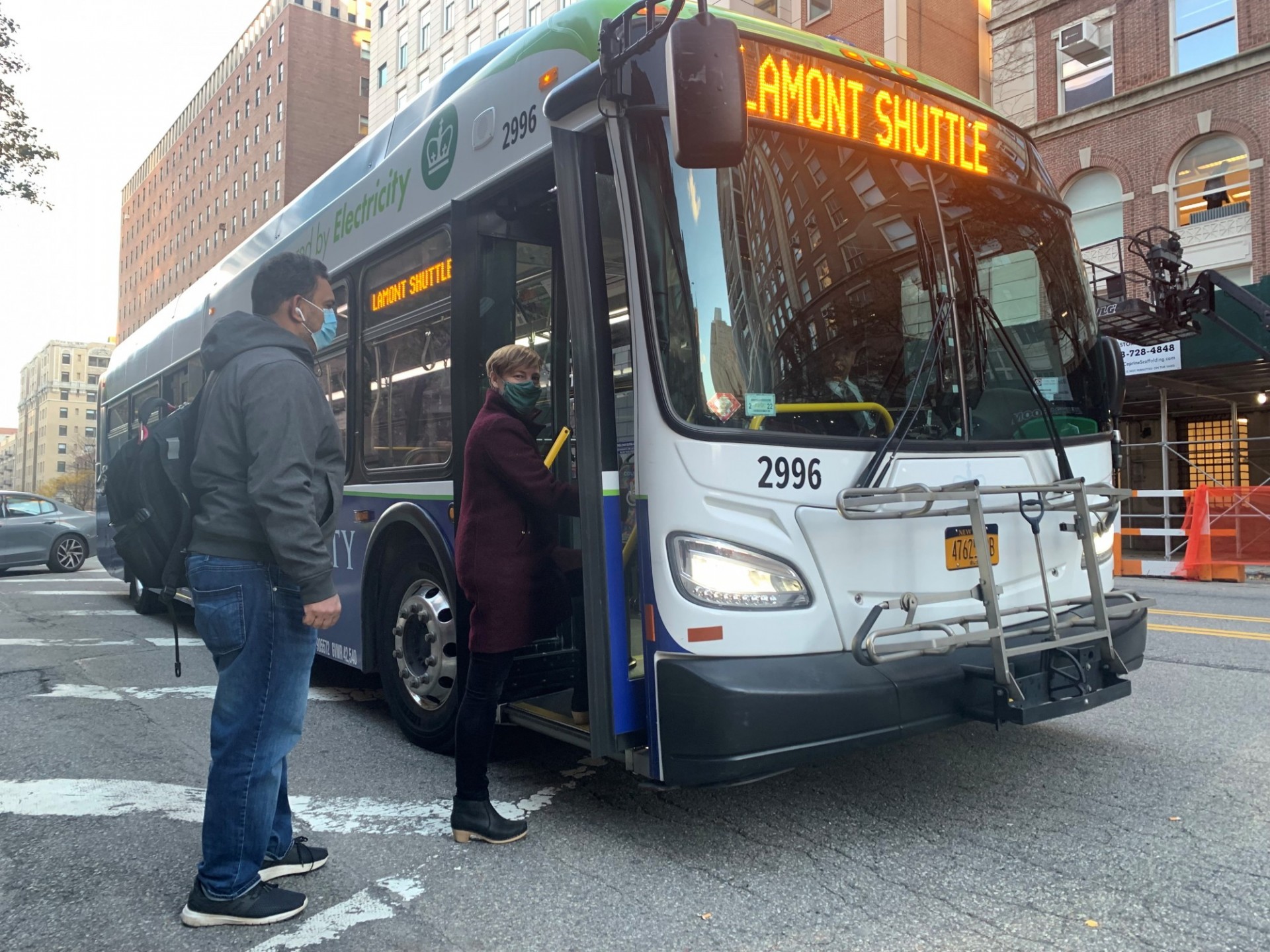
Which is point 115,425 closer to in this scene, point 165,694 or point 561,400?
point 165,694

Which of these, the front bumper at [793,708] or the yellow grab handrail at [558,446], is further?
the yellow grab handrail at [558,446]

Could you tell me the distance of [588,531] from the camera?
3.43 metres

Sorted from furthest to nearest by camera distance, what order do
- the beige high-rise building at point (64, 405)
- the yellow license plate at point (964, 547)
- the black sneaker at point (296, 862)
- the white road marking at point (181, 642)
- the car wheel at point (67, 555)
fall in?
the beige high-rise building at point (64, 405)
the car wheel at point (67, 555)
the white road marking at point (181, 642)
the yellow license plate at point (964, 547)
the black sneaker at point (296, 862)

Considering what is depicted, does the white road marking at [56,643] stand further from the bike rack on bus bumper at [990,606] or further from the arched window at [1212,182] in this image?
the arched window at [1212,182]

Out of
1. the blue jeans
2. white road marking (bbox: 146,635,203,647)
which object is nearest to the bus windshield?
the blue jeans

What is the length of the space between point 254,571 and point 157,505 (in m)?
0.36

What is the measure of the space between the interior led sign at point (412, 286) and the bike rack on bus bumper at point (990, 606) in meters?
2.33

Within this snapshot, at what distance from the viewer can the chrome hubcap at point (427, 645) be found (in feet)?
14.7

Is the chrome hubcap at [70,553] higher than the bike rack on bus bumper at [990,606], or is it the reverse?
the bike rack on bus bumper at [990,606]

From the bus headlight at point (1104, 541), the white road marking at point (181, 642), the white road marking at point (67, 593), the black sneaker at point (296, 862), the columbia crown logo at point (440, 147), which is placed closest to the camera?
the black sneaker at point (296, 862)

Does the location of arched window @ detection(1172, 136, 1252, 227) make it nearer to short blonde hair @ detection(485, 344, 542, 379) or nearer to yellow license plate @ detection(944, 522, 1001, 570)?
yellow license plate @ detection(944, 522, 1001, 570)

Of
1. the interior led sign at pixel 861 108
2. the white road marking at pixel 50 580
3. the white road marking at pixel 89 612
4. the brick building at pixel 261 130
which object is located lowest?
the white road marking at pixel 89 612

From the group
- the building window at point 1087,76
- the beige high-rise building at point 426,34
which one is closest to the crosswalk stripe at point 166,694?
the building window at point 1087,76

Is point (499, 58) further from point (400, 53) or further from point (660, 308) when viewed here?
point (400, 53)
